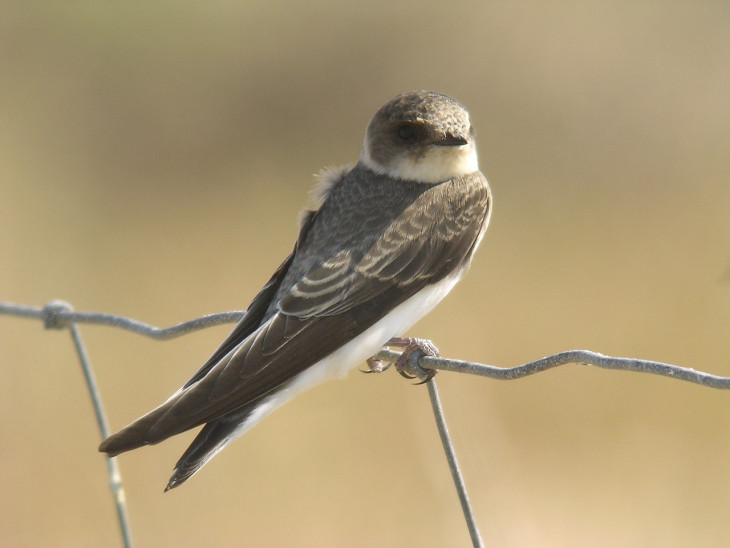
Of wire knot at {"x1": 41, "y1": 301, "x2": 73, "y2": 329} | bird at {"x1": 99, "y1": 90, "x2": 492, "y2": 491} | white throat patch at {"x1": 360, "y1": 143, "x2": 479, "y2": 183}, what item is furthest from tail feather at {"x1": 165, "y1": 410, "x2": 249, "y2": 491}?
white throat patch at {"x1": 360, "y1": 143, "x2": 479, "y2": 183}

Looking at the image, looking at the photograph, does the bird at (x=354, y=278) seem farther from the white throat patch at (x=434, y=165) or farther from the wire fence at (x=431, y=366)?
the wire fence at (x=431, y=366)

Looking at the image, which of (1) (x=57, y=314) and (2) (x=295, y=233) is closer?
(1) (x=57, y=314)

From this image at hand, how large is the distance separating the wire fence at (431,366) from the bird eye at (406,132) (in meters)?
0.71

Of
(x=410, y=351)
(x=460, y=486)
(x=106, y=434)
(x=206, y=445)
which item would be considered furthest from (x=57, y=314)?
(x=460, y=486)

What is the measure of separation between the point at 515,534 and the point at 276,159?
4028mm

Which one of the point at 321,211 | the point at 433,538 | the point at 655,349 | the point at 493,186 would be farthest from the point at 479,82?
the point at 321,211

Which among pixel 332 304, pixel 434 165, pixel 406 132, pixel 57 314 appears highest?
pixel 406 132

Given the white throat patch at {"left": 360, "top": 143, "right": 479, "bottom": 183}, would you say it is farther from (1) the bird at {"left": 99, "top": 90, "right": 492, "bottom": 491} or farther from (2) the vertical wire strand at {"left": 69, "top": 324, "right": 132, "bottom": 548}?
(2) the vertical wire strand at {"left": 69, "top": 324, "right": 132, "bottom": 548}

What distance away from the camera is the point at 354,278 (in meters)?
2.82

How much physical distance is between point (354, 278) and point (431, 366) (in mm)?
447

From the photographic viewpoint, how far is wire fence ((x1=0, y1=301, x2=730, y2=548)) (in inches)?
71.5

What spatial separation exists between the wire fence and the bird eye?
710 mm

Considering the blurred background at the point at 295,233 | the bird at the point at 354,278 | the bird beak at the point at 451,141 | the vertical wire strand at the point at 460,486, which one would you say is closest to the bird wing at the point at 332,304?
the bird at the point at 354,278

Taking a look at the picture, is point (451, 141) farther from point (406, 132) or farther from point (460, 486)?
point (460, 486)
